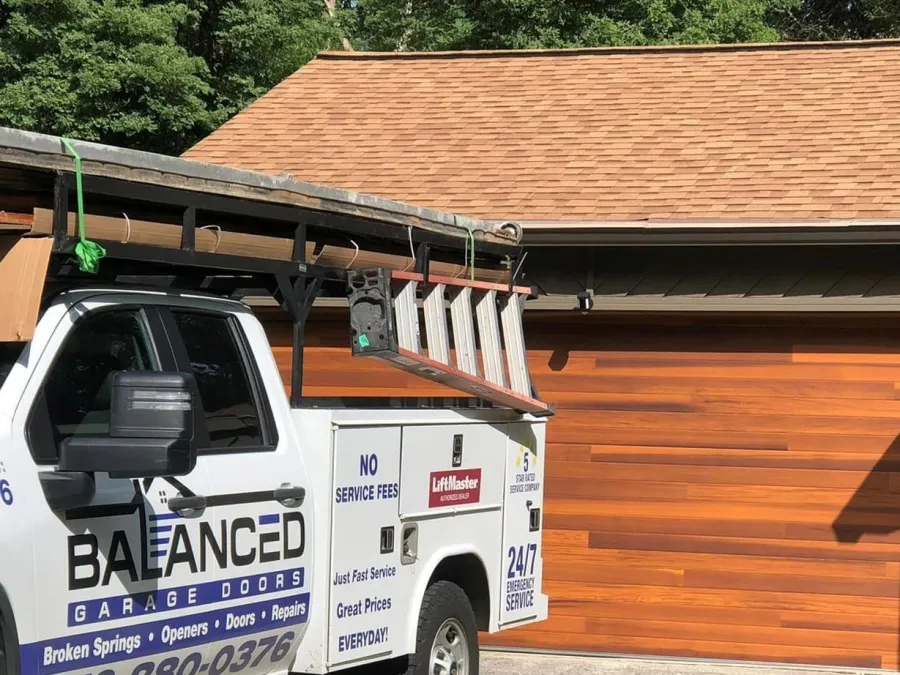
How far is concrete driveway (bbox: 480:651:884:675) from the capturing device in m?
9.61

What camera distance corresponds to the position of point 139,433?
13.9 feet

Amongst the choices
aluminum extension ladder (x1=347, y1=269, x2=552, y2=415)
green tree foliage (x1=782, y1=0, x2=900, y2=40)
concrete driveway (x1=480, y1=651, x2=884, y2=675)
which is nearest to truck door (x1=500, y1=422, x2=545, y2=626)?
aluminum extension ladder (x1=347, y1=269, x2=552, y2=415)

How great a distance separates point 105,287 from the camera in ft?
16.5

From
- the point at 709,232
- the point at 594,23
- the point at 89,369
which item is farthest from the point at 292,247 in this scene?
the point at 594,23

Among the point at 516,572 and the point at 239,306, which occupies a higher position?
the point at 239,306

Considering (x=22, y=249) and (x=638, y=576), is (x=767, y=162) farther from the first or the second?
(x=22, y=249)

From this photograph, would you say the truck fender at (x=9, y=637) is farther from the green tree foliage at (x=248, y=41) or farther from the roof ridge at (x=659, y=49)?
the green tree foliage at (x=248, y=41)

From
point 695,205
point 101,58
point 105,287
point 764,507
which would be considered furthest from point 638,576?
point 101,58

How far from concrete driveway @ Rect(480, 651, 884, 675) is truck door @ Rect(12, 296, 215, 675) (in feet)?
16.5

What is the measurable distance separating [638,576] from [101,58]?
43.6 feet

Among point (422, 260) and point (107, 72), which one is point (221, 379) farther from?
point (107, 72)

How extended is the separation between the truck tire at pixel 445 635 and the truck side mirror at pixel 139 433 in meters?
2.40

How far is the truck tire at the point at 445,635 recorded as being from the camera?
6340mm

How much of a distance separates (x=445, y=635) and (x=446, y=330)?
151cm
